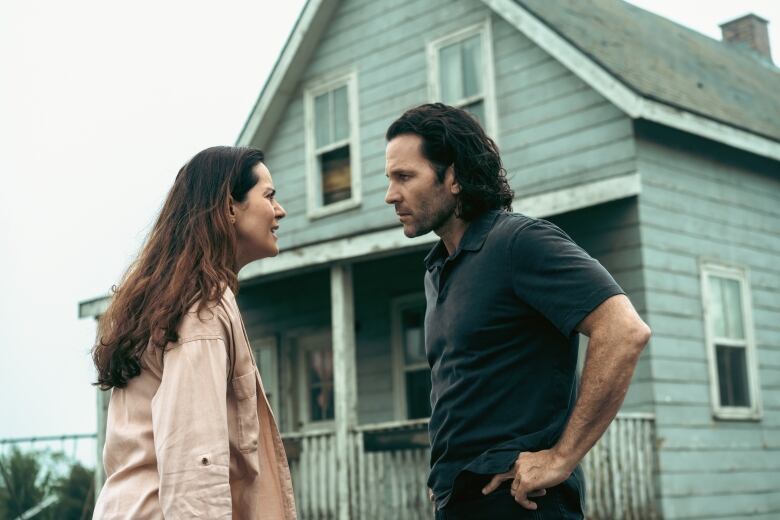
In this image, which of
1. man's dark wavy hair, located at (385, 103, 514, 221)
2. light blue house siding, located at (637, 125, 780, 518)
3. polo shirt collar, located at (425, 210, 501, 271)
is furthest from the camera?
light blue house siding, located at (637, 125, 780, 518)

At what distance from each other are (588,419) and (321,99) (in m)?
12.1

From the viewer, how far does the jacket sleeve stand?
8.39 ft

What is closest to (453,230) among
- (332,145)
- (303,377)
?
(332,145)

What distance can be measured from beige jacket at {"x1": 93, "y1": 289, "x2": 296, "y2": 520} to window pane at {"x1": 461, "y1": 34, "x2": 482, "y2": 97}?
965cm

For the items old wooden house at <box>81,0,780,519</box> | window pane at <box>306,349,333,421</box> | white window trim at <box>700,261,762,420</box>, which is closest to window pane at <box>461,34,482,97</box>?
old wooden house at <box>81,0,780,519</box>

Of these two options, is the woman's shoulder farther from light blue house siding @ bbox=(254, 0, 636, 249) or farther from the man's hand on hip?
light blue house siding @ bbox=(254, 0, 636, 249)

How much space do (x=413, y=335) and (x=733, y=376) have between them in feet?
12.7

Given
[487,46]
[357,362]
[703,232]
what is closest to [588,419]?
[703,232]

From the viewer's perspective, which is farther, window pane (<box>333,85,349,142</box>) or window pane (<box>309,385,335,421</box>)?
window pane (<box>309,385,335,421</box>)

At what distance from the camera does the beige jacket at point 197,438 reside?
8.46ft

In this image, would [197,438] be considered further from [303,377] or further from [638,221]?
[303,377]

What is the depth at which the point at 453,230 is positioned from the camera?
3148mm

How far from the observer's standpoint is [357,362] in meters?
13.6

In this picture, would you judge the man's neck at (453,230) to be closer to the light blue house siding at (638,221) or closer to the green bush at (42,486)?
the light blue house siding at (638,221)
